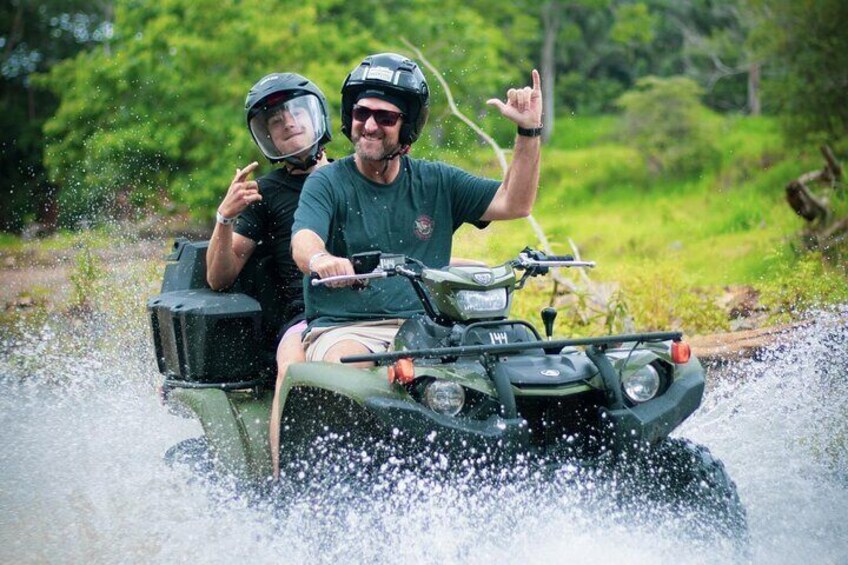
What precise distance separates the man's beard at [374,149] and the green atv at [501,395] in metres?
0.64

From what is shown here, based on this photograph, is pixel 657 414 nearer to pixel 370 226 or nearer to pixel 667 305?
pixel 370 226

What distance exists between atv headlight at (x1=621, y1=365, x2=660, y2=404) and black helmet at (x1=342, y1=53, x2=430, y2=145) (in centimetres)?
139

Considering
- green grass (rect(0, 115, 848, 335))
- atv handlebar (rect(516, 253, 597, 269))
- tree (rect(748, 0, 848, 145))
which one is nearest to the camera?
atv handlebar (rect(516, 253, 597, 269))

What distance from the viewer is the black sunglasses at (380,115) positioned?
17.6 feet

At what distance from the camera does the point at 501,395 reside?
14.9 feet

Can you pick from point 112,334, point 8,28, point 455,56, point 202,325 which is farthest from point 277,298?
point 8,28

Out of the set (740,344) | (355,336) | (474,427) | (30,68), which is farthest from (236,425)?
(30,68)

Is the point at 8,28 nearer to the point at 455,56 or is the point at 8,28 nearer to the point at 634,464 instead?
the point at 455,56

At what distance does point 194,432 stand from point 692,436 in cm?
265

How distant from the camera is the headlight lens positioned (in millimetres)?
4746

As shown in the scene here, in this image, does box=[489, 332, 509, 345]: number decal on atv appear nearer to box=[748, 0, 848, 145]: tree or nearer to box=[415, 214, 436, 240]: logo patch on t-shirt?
box=[415, 214, 436, 240]: logo patch on t-shirt

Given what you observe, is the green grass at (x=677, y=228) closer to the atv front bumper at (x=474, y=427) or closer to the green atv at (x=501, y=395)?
the green atv at (x=501, y=395)

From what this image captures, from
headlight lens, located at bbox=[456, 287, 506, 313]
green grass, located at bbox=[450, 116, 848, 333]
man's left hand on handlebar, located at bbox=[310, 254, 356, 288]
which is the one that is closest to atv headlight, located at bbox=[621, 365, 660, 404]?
headlight lens, located at bbox=[456, 287, 506, 313]

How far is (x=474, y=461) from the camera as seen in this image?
4.59m
